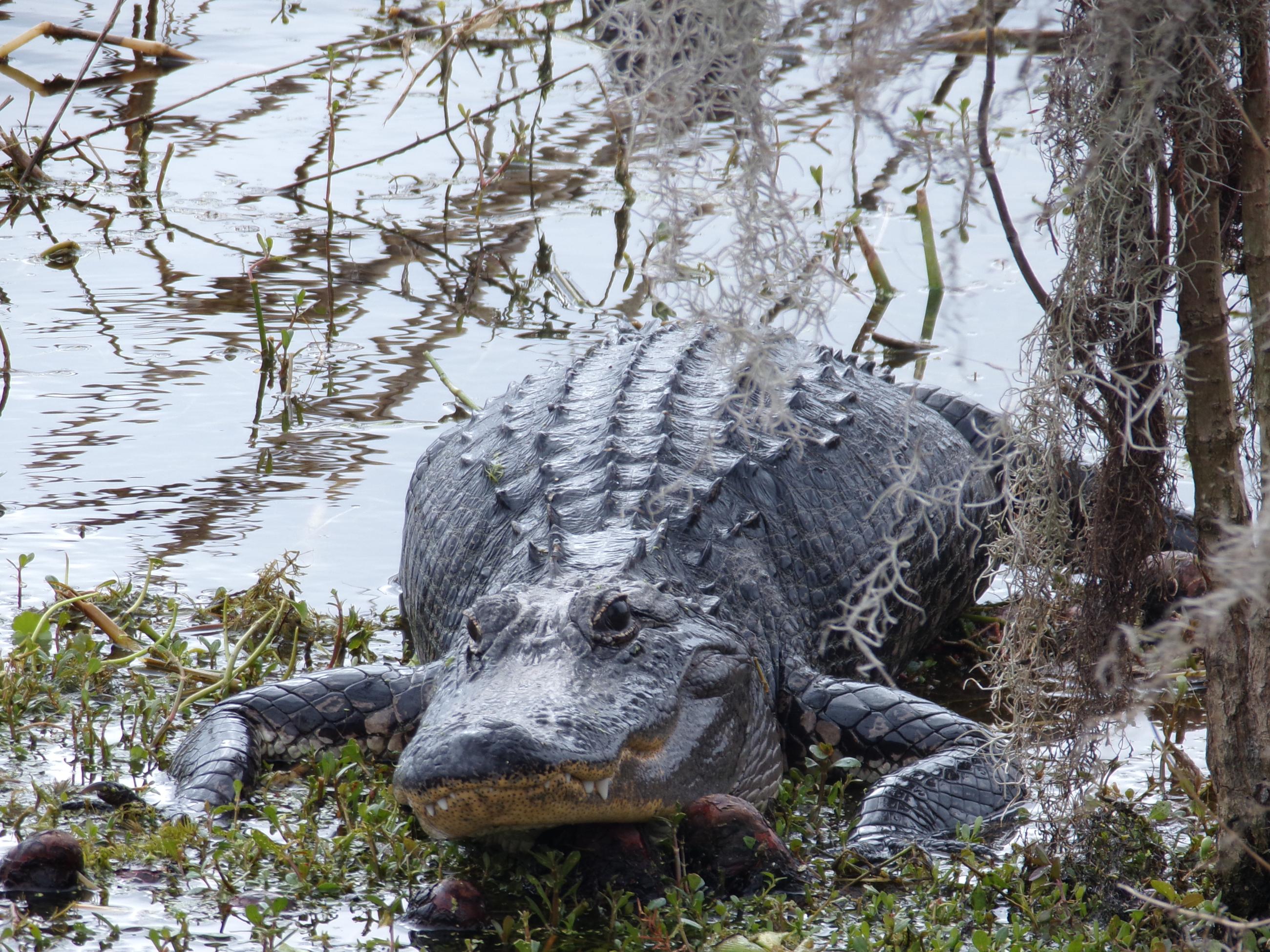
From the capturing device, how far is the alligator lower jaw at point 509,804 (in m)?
2.83

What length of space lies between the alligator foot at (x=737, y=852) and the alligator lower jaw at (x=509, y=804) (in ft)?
0.91

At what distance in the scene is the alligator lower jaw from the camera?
2.83 metres

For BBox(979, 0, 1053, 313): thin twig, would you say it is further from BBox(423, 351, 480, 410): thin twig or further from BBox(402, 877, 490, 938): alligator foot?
BBox(423, 351, 480, 410): thin twig

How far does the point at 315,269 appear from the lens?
7812 millimetres

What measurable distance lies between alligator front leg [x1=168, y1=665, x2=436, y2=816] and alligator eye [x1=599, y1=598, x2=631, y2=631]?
0.72m

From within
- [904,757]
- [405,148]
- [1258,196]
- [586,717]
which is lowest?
[904,757]

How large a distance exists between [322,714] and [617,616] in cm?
112

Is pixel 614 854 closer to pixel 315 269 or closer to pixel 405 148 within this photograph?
pixel 315 269

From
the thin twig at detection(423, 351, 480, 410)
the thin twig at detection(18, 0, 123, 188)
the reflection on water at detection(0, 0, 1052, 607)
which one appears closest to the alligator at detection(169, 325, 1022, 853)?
the reflection on water at detection(0, 0, 1052, 607)

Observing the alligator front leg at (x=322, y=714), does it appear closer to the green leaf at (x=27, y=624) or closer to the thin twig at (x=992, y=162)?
the green leaf at (x=27, y=624)

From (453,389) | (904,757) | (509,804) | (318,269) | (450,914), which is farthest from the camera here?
(318,269)

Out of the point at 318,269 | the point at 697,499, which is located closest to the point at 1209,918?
the point at 697,499

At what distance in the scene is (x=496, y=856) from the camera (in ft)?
10.8

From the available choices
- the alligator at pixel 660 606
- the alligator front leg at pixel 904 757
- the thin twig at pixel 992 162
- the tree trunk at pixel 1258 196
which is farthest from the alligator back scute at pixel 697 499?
the tree trunk at pixel 1258 196
